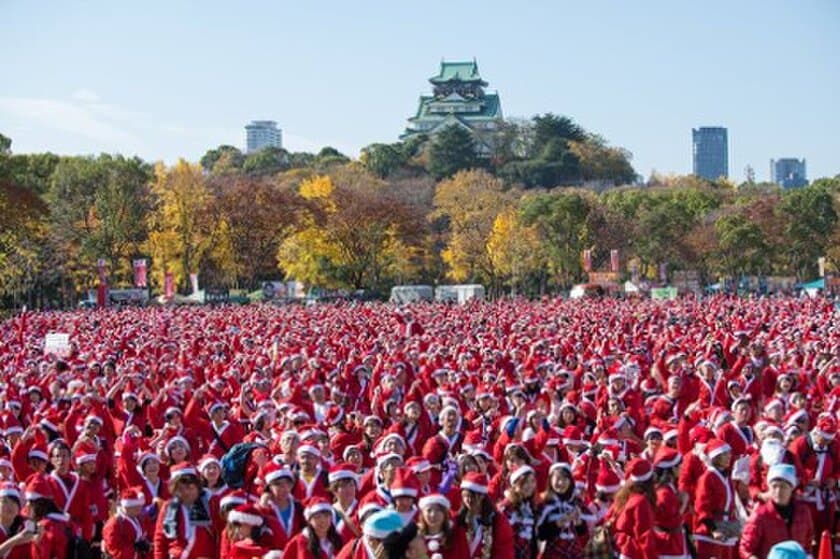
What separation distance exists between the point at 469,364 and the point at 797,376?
4.94 metres

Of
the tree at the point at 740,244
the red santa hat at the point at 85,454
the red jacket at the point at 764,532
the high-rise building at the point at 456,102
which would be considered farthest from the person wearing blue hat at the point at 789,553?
the high-rise building at the point at 456,102

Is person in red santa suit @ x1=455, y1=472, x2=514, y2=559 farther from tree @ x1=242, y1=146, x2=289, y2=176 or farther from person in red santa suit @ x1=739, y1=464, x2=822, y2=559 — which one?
tree @ x1=242, y1=146, x2=289, y2=176

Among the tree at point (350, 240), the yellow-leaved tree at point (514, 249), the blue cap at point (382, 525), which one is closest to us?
the blue cap at point (382, 525)

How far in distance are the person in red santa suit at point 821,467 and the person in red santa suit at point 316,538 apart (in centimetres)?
446

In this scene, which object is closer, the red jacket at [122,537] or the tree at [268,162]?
the red jacket at [122,537]

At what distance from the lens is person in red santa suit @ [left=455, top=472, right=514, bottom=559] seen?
6836mm

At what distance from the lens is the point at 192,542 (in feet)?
24.9

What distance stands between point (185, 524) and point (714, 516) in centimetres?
353

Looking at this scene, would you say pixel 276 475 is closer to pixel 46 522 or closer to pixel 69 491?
pixel 46 522

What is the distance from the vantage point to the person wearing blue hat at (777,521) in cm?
693

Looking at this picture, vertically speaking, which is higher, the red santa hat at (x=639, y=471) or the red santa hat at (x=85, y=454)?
the red santa hat at (x=639, y=471)

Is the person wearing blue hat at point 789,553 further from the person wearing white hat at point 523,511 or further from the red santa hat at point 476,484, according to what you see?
the person wearing white hat at point 523,511

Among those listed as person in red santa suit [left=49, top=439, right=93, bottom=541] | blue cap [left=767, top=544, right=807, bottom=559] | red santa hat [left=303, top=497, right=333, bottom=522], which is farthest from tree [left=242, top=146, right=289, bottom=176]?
blue cap [left=767, top=544, right=807, bottom=559]

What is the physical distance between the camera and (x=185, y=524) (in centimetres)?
766
